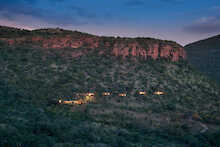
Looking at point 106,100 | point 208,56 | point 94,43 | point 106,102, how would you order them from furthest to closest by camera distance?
point 208,56, point 94,43, point 106,100, point 106,102

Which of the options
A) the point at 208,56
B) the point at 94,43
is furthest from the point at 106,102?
the point at 208,56

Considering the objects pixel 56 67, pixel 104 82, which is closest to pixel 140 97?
pixel 104 82

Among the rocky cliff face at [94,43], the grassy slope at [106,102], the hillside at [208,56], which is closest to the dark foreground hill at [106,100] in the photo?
the grassy slope at [106,102]

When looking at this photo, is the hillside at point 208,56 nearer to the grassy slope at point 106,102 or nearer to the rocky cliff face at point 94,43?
the rocky cliff face at point 94,43

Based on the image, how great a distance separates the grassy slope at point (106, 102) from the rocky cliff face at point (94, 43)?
204cm

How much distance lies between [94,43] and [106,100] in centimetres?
1684

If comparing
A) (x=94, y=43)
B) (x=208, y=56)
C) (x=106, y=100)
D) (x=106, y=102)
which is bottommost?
(x=106, y=102)

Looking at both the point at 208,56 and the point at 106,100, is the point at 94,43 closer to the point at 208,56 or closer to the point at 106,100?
the point at 106,100

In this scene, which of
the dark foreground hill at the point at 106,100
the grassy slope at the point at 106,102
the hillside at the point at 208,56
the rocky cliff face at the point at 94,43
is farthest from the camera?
the hillside at the point at 208,56

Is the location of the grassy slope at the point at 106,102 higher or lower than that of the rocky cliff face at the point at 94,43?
lower

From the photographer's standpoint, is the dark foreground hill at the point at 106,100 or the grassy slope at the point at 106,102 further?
the dark foreground hill at the point at 106,100

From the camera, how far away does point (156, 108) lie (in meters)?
21.7

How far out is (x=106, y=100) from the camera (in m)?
22.7

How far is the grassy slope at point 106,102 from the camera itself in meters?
9.85
